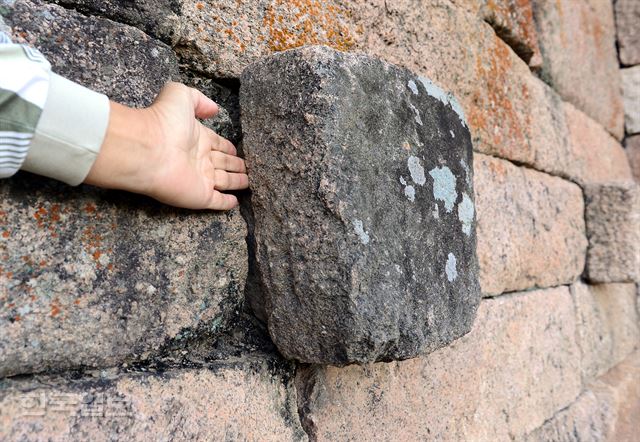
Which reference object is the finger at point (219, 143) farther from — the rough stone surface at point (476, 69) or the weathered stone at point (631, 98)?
the weathered stone at point (631, 98)

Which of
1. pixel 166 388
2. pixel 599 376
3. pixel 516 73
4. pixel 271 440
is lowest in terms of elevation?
pixel 599 376

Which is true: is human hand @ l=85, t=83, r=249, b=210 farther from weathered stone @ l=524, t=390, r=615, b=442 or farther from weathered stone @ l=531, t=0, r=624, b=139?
weathered stone @ l=531, t=0, r=624, b=139

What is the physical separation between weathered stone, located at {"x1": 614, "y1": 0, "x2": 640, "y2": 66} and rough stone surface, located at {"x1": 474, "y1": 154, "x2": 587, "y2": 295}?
59.9 inches

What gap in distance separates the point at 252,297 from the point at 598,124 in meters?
2.63

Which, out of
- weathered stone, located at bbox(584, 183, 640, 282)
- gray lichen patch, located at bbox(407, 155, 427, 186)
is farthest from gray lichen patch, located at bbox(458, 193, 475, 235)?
weathered stone, located at bbox(584, 183, 640, 282)

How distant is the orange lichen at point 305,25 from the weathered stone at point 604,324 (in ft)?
5.28

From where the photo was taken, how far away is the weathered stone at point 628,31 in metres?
3.46

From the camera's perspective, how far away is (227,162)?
92cm

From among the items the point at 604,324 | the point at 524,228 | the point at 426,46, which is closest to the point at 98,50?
the point at 426,46

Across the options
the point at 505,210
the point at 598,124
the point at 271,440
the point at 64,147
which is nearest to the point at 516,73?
the point at 505,210

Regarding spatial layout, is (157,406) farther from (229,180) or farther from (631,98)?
(631,98)

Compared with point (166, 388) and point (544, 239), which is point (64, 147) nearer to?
point (166, 388)

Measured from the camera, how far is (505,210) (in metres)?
1.79

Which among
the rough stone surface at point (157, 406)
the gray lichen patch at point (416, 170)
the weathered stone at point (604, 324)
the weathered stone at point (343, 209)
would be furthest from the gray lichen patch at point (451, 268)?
the weathered stone at point (604, 324)
